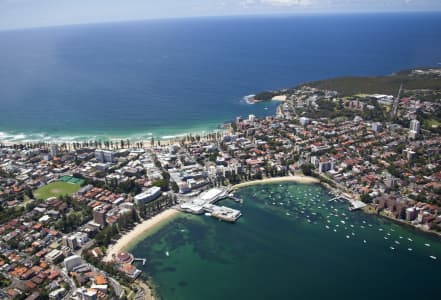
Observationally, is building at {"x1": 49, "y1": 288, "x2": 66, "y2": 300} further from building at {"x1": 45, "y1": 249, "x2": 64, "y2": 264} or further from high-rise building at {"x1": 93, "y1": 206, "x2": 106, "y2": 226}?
high-rise building at {"x1": 93, "y1": 206, "x2": 106, "y2": 226}

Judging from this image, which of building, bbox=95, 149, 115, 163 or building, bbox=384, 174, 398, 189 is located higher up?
building, bbox=95, 149, 115, 163

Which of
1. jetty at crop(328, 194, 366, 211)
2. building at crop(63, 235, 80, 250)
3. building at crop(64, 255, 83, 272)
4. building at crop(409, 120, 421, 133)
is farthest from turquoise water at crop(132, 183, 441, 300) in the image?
building at crop(409, 120, 421, 133)

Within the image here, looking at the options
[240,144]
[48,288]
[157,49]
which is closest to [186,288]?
[48,288]

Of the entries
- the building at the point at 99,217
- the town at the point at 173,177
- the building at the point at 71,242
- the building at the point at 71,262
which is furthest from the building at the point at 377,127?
the building at the point at 71,262

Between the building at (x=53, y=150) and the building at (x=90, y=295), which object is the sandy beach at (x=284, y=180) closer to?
the building at (x=90, y=295)

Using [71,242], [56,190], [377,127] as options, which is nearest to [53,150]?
[56,190]
